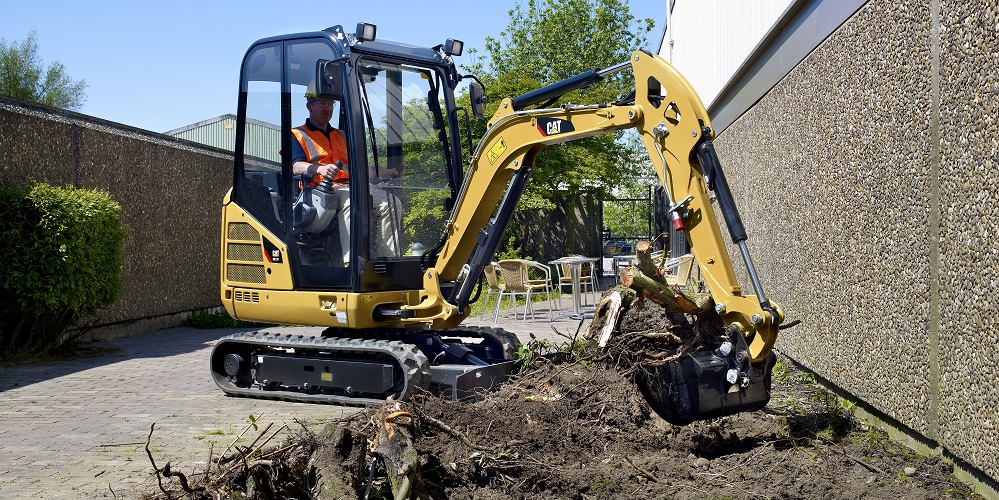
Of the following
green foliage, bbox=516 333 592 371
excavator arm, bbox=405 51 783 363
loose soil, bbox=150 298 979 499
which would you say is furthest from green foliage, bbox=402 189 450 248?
loose soil, bbox=150 298 979 499

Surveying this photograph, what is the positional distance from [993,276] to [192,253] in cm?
1260

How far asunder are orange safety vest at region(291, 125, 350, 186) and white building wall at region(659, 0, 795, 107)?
4.23m

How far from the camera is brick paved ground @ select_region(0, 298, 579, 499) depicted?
5219mm

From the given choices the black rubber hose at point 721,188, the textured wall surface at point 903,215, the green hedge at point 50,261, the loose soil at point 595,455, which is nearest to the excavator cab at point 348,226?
the loose soil at point 595,455

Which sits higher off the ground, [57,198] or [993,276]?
[57,198]

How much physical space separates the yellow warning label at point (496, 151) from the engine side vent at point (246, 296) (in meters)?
2.48

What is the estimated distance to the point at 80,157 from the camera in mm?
11297

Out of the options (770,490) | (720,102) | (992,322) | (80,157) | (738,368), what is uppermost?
(720,102)

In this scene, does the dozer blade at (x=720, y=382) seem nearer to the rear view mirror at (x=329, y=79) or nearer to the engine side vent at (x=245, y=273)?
the rear view mirror at (x=329, y=79)

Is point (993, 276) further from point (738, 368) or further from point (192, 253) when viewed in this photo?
point (192, 253)

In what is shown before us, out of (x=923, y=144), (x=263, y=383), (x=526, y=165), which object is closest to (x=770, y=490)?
(x=923, y=144)

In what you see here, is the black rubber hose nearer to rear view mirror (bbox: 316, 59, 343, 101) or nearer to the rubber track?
the rubber track

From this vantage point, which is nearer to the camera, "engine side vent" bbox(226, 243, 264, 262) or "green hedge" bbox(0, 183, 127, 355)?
"engine side vent" bbox(226, 243, 264, 262)

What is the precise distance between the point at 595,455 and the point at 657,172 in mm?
1902
